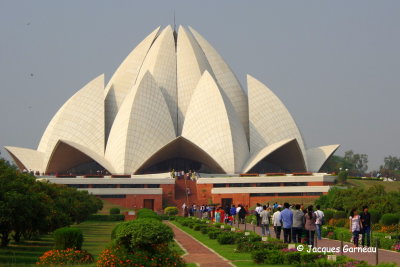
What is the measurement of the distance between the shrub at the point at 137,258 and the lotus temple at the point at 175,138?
3763 centimetres

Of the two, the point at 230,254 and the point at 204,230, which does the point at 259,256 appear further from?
the point at 204,230

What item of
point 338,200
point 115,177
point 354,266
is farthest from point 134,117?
point 354,266

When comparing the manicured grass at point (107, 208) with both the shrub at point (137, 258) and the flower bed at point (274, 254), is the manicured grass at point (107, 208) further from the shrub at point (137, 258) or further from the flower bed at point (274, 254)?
the shrub at point (137, 258)

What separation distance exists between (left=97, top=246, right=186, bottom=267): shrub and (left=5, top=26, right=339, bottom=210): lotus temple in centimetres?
3763

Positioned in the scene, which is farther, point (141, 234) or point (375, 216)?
point (375, 216)

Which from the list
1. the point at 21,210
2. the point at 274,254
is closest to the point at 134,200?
the point at 21,210

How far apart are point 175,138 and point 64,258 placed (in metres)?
40.8

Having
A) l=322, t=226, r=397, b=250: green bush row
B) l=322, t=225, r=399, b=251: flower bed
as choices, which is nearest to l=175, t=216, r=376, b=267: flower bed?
l=322, t=225, r=399, b=251: flower bed

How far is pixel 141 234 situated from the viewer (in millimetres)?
11914

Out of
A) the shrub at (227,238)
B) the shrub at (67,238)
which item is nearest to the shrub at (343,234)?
the shrub at (227,238)

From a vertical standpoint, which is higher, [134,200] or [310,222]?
[134,200]

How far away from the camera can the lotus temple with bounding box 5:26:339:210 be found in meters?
50.1

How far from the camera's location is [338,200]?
33.6 m

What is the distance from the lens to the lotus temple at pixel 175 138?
164ft
